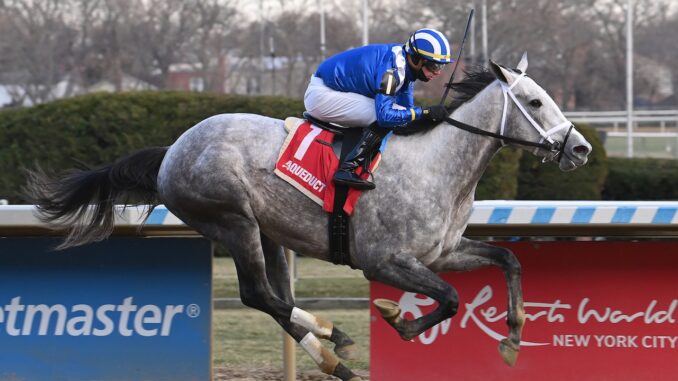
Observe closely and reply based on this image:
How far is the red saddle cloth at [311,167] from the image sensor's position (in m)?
6.11

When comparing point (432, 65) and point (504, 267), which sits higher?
point (432, 65)

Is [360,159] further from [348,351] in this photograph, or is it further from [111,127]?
[111,127]

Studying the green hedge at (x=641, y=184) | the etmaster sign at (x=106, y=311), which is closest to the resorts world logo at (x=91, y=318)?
the etmaster sign at (x=106, y=311)

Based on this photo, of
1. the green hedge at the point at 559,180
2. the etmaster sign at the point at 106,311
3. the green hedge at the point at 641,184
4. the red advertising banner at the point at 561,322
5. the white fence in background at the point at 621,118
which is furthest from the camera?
the white fence in background at the point at 621,118

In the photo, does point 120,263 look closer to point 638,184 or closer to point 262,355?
point 262,355

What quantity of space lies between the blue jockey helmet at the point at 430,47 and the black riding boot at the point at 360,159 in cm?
46

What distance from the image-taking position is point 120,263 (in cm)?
712

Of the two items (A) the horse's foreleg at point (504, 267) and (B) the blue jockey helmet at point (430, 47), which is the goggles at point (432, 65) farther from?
(A) the horse's foreleg at point (504, 267)

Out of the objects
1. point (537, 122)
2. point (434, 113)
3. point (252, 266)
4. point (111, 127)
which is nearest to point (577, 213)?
point (537, 122)

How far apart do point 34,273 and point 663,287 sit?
3824mm

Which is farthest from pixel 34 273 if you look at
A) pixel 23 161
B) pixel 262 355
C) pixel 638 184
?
pixel 638 184

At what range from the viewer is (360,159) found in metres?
6.04

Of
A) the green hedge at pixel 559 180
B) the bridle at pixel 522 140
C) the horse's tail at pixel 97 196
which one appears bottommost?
the green hedge at pixel 559 180

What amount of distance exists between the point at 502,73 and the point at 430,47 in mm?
405
